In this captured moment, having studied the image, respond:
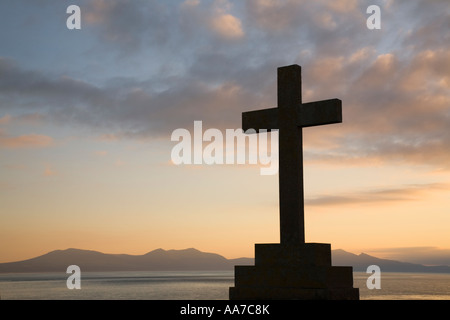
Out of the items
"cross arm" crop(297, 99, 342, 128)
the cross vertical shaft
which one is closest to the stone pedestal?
the cross vertical shaft

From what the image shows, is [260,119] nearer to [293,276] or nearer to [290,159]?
[290,159]

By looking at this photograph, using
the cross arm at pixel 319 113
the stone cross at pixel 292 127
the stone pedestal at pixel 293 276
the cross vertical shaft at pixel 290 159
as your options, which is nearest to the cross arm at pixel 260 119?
the stone cross at pixel 292 127

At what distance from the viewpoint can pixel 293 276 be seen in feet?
43.5

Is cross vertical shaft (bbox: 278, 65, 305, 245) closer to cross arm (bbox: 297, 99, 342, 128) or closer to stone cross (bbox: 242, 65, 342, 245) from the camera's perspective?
stone cross (bbox: 242, 65, 342, 245)

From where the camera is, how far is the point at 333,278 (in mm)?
13281

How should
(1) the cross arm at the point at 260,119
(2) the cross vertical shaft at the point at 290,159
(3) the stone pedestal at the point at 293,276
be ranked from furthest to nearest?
(1) the cross arm at the point at 260,119
(2) the cross vertical shaft at the point at 290,159
(3) the stone pedestal at the point at 293,276

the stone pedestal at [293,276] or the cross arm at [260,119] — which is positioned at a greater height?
the cross arm at [260,119]

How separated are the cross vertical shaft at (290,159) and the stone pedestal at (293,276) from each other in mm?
381

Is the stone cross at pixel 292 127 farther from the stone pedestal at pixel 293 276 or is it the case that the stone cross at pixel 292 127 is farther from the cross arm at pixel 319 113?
the stone pedestal at pixel 293 276

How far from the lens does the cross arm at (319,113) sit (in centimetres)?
1372

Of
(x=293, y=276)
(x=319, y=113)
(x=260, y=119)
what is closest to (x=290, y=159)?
(x=319, y=113)

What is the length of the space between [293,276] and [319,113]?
4.04 metres
